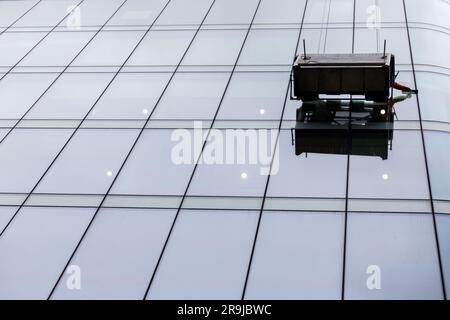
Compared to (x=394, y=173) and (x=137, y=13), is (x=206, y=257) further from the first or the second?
(x=137, y=13)

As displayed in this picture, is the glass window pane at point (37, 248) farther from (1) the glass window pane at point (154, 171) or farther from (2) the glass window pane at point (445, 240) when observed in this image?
(2) the glass window pane at point (445, 240)

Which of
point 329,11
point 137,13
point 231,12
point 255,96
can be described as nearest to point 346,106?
point 255,96

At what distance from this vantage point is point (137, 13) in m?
30.3

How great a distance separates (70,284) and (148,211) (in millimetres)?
2940

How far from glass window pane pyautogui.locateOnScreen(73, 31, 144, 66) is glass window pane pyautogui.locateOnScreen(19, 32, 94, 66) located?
431 millimetres

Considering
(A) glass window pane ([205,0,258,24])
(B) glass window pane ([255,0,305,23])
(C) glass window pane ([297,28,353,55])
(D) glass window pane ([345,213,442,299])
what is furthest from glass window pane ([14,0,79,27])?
(D) glass window pane ([345,213,442,299])

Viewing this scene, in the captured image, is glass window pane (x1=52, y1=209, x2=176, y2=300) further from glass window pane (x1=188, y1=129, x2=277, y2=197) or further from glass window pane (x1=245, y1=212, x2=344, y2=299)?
glass window pane (x1=245, y1=212, x2=344, y2=299)

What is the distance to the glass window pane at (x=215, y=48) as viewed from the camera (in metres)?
26.0

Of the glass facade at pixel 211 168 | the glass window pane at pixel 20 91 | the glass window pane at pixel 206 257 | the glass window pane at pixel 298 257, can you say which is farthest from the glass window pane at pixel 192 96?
the glass window pane at pixel 298 257

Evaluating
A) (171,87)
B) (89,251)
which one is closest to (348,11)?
(171,87)

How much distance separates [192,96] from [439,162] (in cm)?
780

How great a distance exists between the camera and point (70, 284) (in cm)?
1688

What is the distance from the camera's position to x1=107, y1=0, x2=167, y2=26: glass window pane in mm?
29531

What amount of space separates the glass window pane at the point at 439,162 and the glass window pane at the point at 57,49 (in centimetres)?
1291
